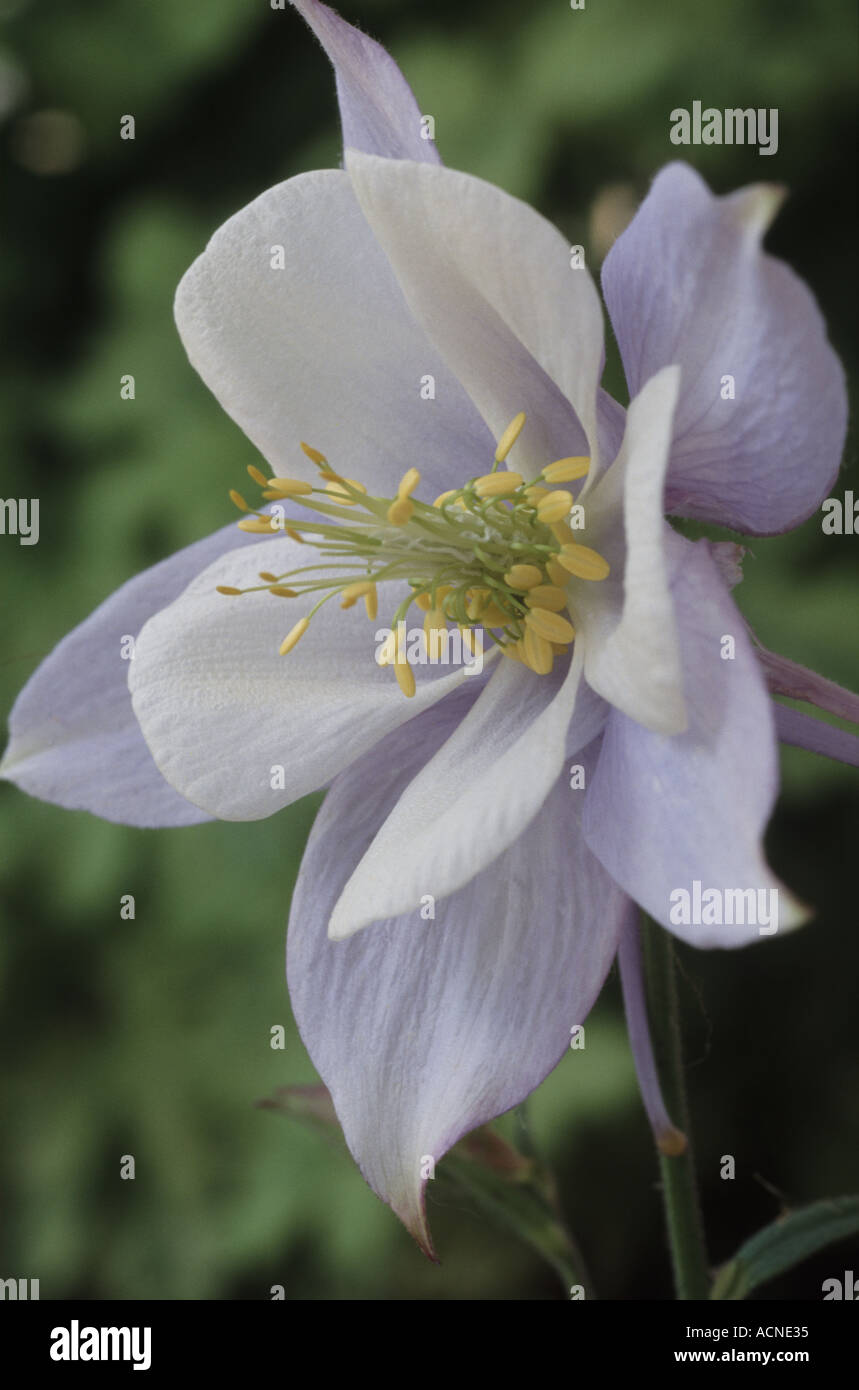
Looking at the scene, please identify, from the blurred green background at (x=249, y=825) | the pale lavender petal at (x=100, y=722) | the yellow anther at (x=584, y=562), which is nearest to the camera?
the yellow anther at (x=584, y=562)

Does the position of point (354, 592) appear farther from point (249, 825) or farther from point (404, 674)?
point (249, 825)

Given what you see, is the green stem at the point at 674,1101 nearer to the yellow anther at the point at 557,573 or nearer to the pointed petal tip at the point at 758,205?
the yellow anther at the point at 557,573

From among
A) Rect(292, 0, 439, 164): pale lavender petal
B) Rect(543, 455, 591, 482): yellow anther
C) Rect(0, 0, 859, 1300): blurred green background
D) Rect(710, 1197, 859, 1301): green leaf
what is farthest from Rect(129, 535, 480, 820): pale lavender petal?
Rect(0, 0, 859, 1300): blurred green background

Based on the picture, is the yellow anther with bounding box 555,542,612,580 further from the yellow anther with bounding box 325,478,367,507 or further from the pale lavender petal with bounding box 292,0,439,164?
the pale lavender petal with bounding box 292,0,439,164

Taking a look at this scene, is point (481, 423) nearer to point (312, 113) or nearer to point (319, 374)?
point (319, 374)

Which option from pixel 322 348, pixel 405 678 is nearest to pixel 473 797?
pixel 405 678

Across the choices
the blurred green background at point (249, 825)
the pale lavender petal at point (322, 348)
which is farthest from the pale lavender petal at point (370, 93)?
the blurred green background at point (249, 825)

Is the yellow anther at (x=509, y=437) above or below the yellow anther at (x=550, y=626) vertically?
above
